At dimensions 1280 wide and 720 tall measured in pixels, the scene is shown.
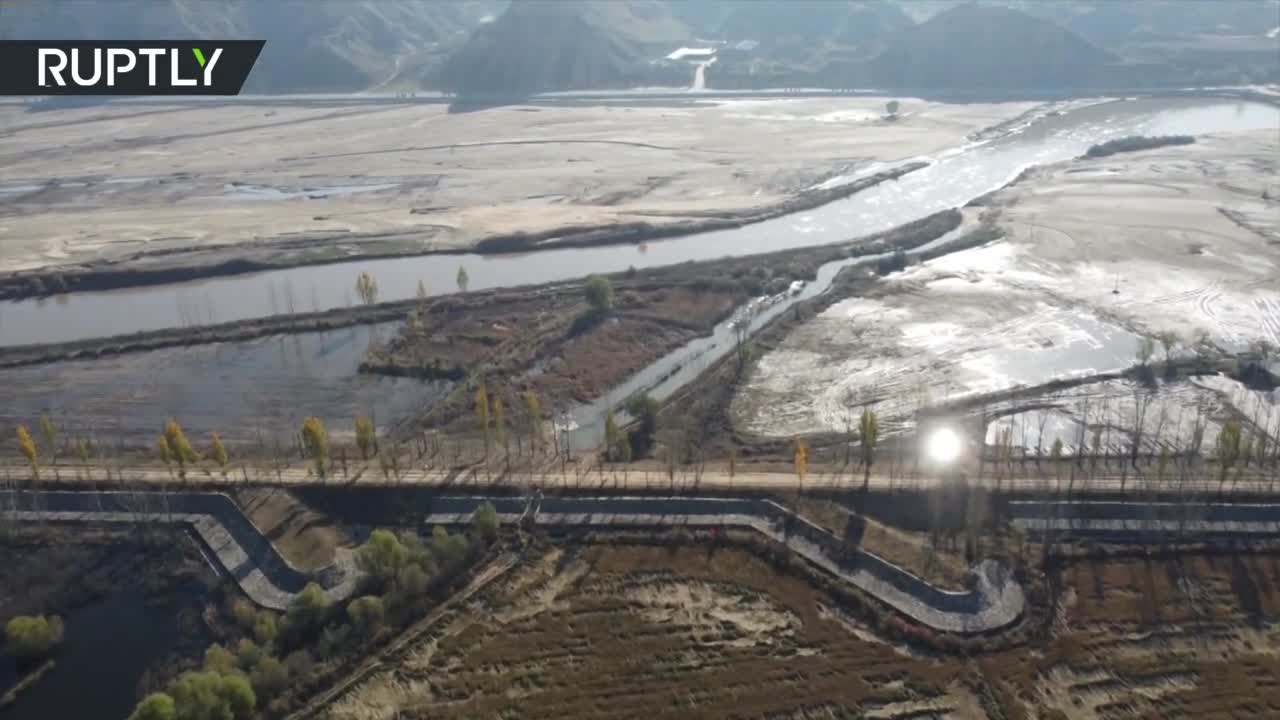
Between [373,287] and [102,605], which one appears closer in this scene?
[102,605]

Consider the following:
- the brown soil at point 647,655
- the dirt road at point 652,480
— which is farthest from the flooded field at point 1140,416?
the brown soil at point 647,655

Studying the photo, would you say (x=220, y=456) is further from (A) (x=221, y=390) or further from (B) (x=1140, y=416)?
(B) (x=1140, y=416)

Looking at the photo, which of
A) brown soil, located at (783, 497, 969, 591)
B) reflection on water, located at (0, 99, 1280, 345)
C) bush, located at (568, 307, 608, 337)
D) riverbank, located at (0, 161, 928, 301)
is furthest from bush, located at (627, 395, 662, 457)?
Result: riverbank, located at (0, 161, 928, 301)

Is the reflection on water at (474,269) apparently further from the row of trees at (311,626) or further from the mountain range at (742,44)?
the mountain range at (742,44)

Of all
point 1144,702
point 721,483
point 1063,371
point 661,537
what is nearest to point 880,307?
point 1063,371

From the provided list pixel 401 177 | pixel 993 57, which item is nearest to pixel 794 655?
pixel 401 177

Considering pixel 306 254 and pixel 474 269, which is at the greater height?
pixel 306 254

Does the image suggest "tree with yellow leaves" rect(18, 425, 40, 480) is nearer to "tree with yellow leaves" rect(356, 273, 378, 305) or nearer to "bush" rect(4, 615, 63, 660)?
"bush" rect(4, 615, 63, 660)
